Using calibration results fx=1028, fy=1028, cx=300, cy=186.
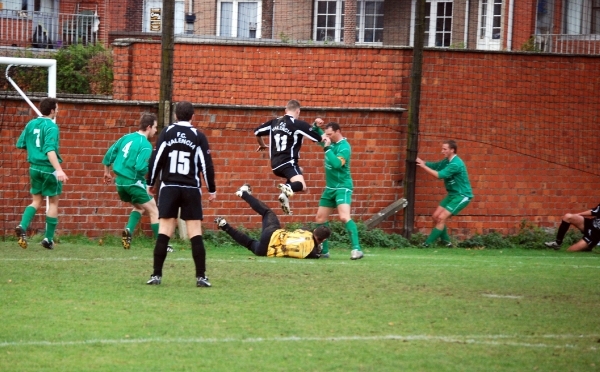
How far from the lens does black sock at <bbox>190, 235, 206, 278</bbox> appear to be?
35.8 ft

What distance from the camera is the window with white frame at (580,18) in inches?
843

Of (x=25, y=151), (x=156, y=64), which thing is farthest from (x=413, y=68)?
(x=25, y=151)

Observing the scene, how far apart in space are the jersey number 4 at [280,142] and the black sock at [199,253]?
3.89 m

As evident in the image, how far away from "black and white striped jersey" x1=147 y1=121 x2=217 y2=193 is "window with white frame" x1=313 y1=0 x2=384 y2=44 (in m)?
11.6

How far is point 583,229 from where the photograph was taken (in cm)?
1744

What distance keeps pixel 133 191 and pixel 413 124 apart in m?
5.53

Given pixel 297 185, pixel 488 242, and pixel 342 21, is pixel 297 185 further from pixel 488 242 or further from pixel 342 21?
pixel 342 21

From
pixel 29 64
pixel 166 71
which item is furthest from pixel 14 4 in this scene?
pixel 166 71

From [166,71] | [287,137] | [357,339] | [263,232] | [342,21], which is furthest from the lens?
[342,21]

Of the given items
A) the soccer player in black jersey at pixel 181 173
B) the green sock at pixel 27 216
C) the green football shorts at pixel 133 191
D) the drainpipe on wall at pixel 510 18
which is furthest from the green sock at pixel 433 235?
the soccer player in black jersey at pixel 181 173

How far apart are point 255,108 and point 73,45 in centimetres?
1257

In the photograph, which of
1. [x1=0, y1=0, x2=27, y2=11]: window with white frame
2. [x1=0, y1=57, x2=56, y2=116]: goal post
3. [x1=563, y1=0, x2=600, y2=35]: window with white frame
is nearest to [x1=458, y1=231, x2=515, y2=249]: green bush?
[x1=563, y1=0, x2=600, y2=35]: window with white frame

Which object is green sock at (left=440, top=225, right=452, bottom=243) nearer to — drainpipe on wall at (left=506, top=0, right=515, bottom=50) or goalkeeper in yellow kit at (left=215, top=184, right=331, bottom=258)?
goalkeeper in yellow kit at (left=215, top=184, right=331, bottom=258)

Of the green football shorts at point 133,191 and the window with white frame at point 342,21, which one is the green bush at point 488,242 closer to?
the window with white frame at point 342,21
